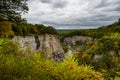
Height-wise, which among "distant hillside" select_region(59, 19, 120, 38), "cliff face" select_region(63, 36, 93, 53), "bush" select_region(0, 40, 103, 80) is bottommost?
"cliff face" select_region(63, 36, 93, 53)

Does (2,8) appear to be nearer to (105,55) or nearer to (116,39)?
(105,55)

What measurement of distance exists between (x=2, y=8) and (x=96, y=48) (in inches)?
2284

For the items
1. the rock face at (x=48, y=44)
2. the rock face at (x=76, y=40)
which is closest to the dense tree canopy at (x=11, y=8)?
the rock face at (x=48, y=44)

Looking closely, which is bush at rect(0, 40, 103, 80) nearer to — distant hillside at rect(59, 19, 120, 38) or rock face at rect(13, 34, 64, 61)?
rock face at rect(13, 34, 64, 61)

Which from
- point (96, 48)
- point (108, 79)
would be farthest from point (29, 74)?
point (96, 48)

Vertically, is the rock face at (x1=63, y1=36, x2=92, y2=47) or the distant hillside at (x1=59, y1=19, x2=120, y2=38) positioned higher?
the distant hillside at (x1=59, y1=19, x2=120, y2=38)

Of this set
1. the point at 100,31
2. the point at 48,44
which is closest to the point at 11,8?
the point at 48,44

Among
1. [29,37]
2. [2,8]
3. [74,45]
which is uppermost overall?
[2,8]

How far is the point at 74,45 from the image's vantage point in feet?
531

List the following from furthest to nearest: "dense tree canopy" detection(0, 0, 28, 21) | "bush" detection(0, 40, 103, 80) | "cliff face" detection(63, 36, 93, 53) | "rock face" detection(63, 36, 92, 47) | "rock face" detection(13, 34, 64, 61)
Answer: "rock face" detection(63, 36, 92, 47), "cliff face" detection(63, 36, 93, 53), "rock face" detection(13, 34, 64, 61), "dense tree canopy" detection(0, 0, 28, 21), "bush" detection(0, 40, 103, 80)

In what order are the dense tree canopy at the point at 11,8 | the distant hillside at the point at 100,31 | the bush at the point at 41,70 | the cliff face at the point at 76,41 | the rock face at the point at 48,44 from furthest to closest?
the cliff face at the point at 76,41 → the distant hillside at the point at 100,31 → the rock face at the point at 48,44 → the dense tree canopy at the point at 11,8 → the bush at the point at 41,70

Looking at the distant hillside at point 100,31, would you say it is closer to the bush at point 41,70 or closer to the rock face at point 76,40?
the rock face at point 76,40

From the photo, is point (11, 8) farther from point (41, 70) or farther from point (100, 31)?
point (100, 31)

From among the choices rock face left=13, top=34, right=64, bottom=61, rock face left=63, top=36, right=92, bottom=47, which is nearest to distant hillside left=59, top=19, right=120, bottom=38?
rock face left=63, top=36, right=92, bottom=47
